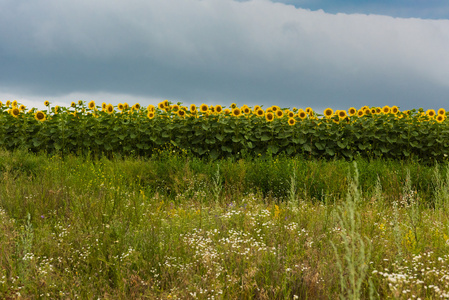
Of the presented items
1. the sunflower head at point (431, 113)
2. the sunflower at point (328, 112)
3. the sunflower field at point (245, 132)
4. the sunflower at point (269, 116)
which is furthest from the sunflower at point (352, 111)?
the sunflower at point (269, 116)

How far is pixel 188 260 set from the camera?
2.85 meters

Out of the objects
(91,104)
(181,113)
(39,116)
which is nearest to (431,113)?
(181,113)

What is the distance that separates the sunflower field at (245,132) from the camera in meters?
8.83

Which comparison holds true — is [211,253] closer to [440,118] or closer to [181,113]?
[181,113]

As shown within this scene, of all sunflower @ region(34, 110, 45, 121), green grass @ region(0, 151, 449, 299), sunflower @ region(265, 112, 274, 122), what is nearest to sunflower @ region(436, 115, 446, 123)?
sunflower @ region(265, 112, 274, 122)

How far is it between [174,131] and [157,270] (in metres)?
6.51

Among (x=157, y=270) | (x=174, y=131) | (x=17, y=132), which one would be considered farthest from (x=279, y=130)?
(x=17, y=132)

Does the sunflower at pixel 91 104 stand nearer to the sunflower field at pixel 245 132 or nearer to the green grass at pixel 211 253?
the sunflower field at pixel 245 132

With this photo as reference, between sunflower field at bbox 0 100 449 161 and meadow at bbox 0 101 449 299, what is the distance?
50 mm

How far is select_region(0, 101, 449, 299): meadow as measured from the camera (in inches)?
103

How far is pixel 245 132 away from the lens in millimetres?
8727

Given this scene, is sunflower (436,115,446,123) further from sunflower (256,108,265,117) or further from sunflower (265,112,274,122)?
sunflower (256,108,265,117)

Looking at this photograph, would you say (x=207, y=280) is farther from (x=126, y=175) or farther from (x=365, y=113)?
(x=365, y=113)

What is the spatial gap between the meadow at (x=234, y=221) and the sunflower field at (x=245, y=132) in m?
0.05
